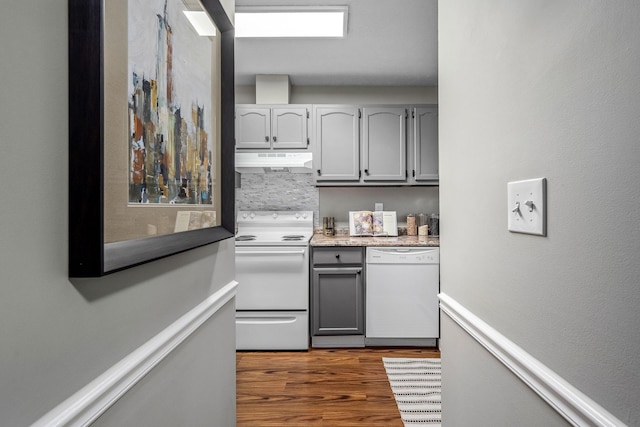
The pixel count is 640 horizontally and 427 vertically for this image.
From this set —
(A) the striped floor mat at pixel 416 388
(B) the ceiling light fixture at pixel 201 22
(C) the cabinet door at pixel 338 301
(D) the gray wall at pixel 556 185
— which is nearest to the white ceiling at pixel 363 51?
(B) the ceiling light fixture at pixel 201 22

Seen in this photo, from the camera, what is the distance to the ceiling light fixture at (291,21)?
2.28m

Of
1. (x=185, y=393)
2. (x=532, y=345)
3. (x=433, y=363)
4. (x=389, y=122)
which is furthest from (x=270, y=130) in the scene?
(x=532, y=345)

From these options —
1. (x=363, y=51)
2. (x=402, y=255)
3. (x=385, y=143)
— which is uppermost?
(x=363, y=51)

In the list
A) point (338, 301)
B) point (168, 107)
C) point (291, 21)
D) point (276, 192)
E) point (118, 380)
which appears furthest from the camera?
point (276, 192)

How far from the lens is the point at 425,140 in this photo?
327 centimetres

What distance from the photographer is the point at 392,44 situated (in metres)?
2.75

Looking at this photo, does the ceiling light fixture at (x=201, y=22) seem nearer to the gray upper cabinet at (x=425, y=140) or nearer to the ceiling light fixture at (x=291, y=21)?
the ceiling light fixture at (x=291, y=21)

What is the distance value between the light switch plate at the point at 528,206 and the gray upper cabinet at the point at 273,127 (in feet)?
8.53

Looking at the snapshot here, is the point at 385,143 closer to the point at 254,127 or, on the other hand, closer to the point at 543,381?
the point at 254,127

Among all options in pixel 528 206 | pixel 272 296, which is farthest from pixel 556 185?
pixel 272 296

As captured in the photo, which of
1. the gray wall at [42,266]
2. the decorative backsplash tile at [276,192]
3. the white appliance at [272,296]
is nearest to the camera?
the gray wall at [42,266]

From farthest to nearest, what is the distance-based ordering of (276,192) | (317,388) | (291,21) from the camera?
1. (276,192)
2. (291,21)
3. (317,388)

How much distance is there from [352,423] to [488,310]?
4.57ft

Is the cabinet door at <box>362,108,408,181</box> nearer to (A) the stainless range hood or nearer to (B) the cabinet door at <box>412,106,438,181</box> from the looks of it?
(B) the cabinet door at <box>412,106,438,181</box>
